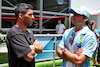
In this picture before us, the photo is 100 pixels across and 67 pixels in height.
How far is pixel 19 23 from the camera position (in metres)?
1.78

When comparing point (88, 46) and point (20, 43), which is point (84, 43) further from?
point (20, 43)

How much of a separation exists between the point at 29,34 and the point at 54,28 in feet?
26.1

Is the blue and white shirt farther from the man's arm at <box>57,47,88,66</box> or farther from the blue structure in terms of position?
the blue structure

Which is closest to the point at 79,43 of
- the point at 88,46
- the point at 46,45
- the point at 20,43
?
the point at 88,46

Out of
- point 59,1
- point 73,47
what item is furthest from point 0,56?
point 59,1

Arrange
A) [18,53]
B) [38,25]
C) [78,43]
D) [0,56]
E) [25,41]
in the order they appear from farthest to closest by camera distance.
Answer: [38,25], [0,56], [78,43], [25,41], [18,53]

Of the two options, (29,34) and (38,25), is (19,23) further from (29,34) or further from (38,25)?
(38,25)

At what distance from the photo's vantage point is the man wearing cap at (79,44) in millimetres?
1836

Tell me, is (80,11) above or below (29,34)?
above

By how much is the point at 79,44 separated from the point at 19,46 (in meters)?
0.76

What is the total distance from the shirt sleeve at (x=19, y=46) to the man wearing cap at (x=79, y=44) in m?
0.53

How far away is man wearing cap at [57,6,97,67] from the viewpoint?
6.02ft

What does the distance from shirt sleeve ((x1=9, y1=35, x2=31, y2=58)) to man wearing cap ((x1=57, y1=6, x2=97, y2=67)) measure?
535mm

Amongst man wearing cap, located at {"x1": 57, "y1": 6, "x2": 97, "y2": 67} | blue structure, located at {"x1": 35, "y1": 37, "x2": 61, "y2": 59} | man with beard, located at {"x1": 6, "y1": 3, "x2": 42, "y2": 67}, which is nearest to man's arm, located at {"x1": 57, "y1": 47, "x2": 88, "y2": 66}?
man wearing cap, located at {"x1": 57, "y1": 6, "x2": 97, "y2": 67}
